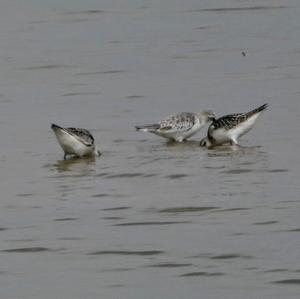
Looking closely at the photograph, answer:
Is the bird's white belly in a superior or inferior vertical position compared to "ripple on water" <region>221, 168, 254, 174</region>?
superior

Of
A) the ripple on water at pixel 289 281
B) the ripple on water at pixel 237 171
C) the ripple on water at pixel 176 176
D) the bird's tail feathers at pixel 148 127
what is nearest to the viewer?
the ripple on water at pixel 289 281

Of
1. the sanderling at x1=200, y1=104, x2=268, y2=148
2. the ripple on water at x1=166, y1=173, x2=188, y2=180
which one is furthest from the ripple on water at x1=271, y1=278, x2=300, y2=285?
the sanderling at x1=200, y1=104, x2=268, y2=148

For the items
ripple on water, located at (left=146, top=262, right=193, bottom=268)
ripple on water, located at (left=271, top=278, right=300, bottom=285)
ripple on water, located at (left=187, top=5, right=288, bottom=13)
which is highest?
ripple on water, located at (left=187, top=5, right=288, bottom=13)

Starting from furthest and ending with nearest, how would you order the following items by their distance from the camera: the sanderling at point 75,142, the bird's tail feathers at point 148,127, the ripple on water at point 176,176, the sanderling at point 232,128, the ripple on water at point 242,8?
the ripple on water at point 242,8
the bird's tail feathers at point 148,127
the sanderling at point 232,128
the sanderling at point 75,142
the ripple on water at point 176,176

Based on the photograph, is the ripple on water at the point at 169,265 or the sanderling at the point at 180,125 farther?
the sanderling at the point at 180,125

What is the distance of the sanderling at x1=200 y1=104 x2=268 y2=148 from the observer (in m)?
16.0

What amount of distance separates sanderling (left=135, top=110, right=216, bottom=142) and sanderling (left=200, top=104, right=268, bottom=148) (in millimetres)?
319

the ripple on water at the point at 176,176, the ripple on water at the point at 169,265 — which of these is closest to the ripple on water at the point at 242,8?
the ripple on water at the point at 176,176

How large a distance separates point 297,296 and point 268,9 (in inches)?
635

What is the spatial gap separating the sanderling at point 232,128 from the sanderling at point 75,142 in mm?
1463

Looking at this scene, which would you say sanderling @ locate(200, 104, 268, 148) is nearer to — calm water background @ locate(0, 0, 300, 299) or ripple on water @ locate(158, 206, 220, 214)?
calm water background @ locate(0, 0, 300, 299)

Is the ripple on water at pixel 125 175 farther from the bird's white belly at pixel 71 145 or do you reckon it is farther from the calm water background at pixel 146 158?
the bird's white belly at pixel 71 145

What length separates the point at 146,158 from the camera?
1502 cm

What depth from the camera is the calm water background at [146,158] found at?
33.0ft
